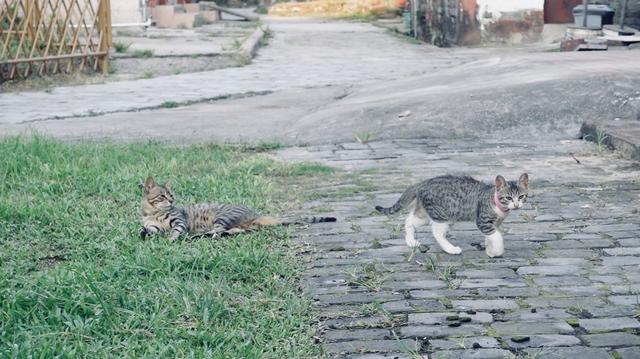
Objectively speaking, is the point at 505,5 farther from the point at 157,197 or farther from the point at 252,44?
the point at 157,197

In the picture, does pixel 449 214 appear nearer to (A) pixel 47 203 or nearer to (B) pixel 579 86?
(A) pixel 47 203

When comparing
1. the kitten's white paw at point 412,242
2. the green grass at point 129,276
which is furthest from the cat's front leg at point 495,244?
the green grass at point 129,276

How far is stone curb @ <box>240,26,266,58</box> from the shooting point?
63.9 ft

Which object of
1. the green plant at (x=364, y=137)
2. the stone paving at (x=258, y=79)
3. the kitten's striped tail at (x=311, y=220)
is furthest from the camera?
the stone paving at (x=258, y=79)

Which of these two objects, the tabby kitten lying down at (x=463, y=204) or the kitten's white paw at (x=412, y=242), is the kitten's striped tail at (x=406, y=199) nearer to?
the tabby kitten lying down at (x=463, y=204)

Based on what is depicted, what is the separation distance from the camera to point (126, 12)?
25.8 meters

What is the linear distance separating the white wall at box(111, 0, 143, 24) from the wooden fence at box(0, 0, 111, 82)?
8.04m

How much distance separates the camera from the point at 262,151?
8719mm

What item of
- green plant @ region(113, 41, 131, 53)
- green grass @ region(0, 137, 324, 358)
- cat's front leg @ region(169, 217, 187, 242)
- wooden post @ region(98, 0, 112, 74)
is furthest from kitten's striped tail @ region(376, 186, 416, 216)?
green plant @ region(113, 41, 131, 53)

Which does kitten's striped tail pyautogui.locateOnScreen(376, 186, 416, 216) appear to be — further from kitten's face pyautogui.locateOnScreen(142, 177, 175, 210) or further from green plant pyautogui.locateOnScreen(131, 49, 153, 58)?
green plant pyautogui.locateOnScreen(131, 49, 153, 58)

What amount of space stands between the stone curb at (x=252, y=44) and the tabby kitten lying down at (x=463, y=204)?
13903 millimetres

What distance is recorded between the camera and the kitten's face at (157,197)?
557 centimetres

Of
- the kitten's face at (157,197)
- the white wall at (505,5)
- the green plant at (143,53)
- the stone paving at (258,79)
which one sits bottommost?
the stone paving at (258,79)

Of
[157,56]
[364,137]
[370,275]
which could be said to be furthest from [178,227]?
[157,56]
